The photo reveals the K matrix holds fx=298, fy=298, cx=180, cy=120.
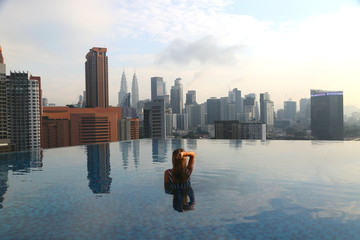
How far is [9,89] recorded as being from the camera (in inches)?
4003

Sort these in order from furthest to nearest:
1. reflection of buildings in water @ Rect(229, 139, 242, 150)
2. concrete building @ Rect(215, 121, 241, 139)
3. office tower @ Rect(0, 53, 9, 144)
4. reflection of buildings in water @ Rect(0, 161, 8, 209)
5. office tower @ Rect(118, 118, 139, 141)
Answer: office tower @ Rect(118, 118, 139, 141)
concrete building @ Rect(215, 121, 241, 139)
office tower @ Rect(0, 53, 9, 144)
reflection of buildings in water @ Rect(229, 139, 242, 150)
reflection of buildings in water @ Rect(0, 161, 8, 209)

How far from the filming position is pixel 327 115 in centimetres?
18975

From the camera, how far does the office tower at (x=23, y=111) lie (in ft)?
332

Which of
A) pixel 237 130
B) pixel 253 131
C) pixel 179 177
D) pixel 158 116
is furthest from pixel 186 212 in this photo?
pixel 253 131

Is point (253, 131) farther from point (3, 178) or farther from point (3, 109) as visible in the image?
point (3, 178)

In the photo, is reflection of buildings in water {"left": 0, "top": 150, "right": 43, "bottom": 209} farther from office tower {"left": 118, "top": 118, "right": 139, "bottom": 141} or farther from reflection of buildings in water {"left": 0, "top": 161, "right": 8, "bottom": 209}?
office tower {"left": 118, "top": 118, "right": 139, "bottom": 141}

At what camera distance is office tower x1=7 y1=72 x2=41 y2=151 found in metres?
101

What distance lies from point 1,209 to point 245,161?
1741 cm

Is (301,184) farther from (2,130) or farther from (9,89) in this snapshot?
(9,89)

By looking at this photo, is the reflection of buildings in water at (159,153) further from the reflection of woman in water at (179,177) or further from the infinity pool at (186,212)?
the reflection of woman in water at (179,177)

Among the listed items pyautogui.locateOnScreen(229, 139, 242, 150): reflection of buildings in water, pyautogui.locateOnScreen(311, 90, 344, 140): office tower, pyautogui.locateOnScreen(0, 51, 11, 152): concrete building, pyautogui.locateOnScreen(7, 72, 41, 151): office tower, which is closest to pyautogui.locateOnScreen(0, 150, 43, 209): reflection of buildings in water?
pyautogui.locateOnScreen(229, 139, 242, 150): reflection of buildings in water

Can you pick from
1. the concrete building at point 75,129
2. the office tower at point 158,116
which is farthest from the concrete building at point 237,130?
the concrete building at point 75,129

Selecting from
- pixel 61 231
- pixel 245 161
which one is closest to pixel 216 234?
pixel 61 231

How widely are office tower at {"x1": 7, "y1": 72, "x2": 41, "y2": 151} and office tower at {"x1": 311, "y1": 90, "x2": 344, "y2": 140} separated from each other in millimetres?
158098
